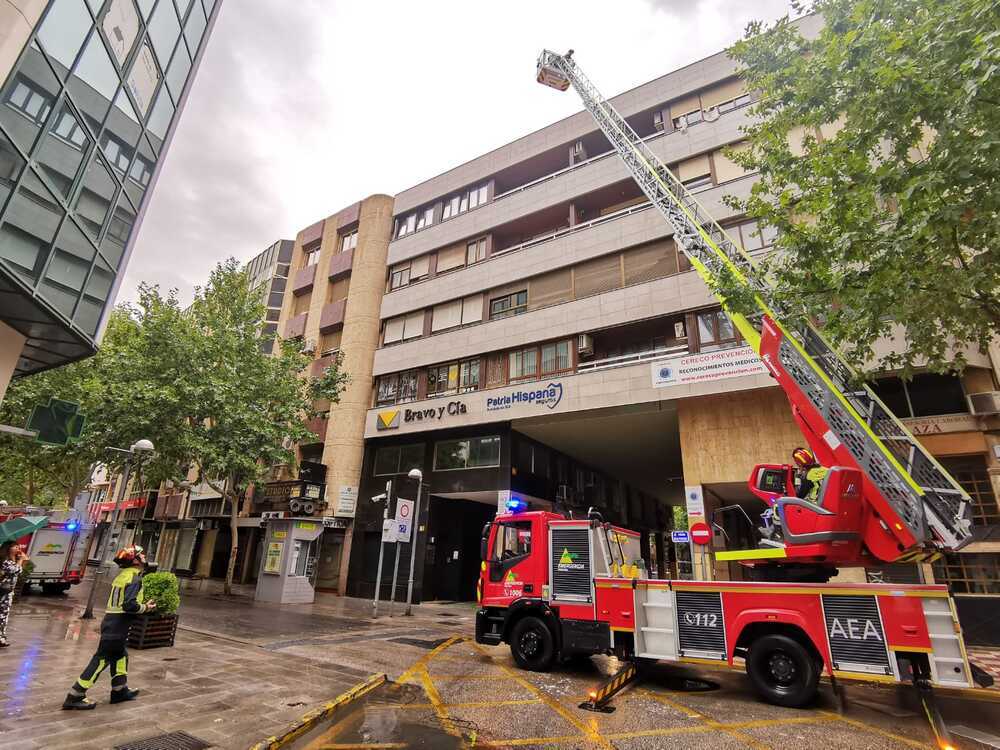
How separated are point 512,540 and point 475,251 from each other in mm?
17667

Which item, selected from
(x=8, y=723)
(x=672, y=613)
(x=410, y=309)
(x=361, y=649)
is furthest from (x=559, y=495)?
(x=8, y=723)

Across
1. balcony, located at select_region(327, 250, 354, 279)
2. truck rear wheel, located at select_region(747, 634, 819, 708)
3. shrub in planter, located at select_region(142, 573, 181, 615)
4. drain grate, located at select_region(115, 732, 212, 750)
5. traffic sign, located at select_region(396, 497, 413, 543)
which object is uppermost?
balcony, located at select_region(327, 250, 354, 279)

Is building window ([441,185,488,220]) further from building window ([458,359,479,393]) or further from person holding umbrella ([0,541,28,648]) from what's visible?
person holding umbrella ([0,541,28,648])

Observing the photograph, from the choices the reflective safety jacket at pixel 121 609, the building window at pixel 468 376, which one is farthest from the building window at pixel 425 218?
the reflective safety jacket at pixel 121 609

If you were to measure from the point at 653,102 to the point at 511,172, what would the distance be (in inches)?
284

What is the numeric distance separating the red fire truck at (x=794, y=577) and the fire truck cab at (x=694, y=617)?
17 millimetres

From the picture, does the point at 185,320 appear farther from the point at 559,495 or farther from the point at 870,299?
the point at 870,299

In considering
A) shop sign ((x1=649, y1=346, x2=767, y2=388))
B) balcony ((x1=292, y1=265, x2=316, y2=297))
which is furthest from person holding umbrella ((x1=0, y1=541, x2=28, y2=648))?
balcony ((x1=292, y1=265, x2=316, y2=297))

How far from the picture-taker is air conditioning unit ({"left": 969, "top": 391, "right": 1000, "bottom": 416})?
12883 millimetres

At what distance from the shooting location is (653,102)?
2189 cm

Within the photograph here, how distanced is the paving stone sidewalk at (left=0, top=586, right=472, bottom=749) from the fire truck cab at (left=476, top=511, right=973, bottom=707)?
2576mm

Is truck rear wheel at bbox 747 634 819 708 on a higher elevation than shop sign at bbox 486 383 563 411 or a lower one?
lower

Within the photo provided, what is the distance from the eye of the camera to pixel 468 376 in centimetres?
2252

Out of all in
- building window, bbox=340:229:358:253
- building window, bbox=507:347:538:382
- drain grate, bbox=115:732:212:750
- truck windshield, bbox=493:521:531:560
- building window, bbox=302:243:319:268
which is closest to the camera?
drain grate, bbox=115:732:212:750
